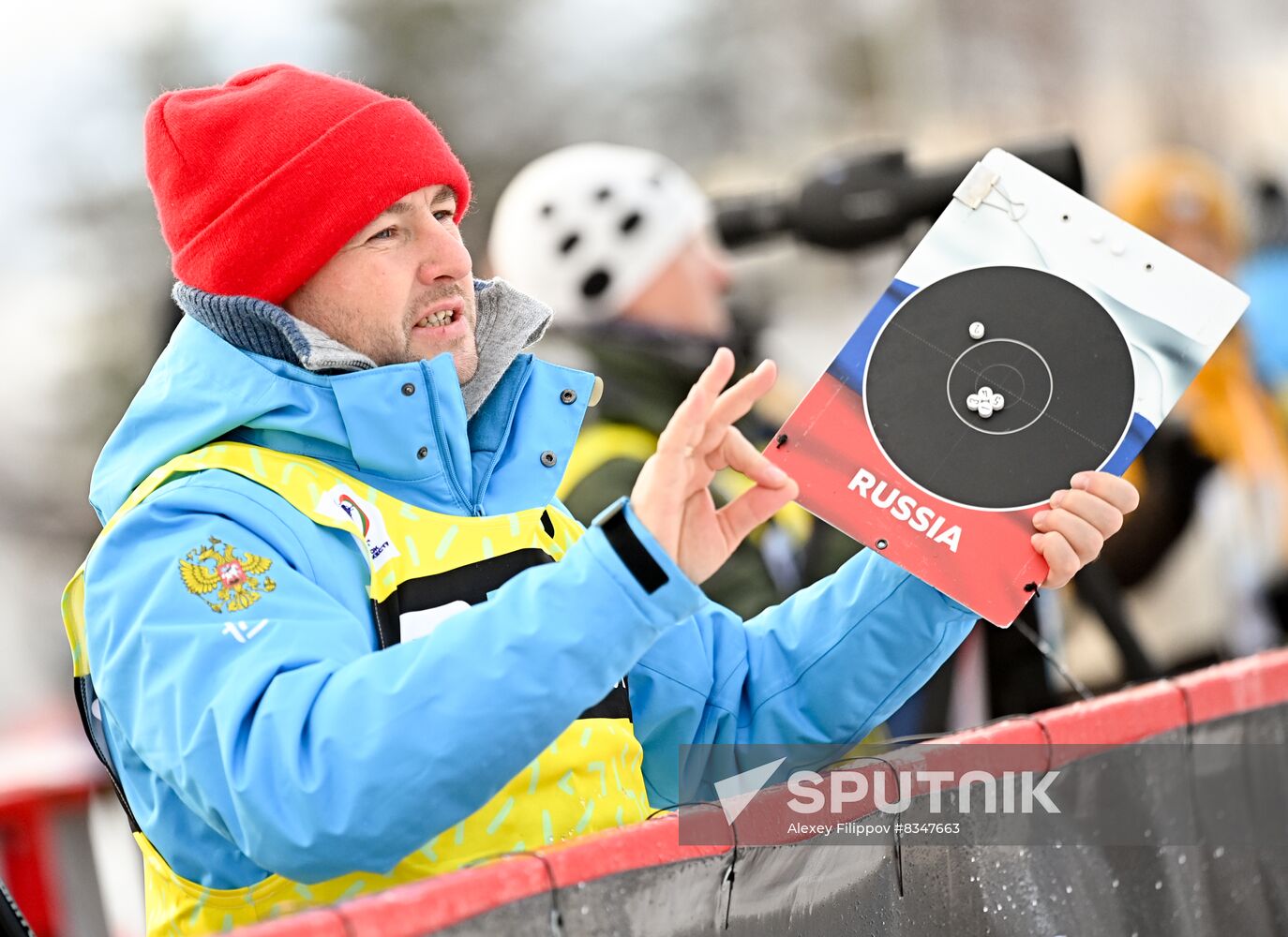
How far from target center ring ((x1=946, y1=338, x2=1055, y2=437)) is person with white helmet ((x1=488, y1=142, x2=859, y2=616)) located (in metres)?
1.43

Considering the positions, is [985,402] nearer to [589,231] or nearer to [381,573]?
[381,573]

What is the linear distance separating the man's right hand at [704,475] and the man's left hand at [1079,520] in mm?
396

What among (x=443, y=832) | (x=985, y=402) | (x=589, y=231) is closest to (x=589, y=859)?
(x=443, y=832)

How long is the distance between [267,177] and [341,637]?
0.64 metres

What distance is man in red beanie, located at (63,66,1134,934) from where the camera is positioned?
1772mm

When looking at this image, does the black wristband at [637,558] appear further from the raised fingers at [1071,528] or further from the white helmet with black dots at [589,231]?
the white helmet with black dots at [589,231]

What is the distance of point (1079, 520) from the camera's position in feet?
7.18

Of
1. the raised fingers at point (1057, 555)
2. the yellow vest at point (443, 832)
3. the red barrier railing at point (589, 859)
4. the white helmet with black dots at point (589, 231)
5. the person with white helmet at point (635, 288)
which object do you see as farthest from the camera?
the white helmet with black dots at point (589, 231)

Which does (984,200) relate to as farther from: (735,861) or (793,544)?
(793,544)

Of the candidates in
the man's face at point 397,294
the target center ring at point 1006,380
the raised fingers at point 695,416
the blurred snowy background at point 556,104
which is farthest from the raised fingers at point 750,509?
the blurred snowy background at point 556,104

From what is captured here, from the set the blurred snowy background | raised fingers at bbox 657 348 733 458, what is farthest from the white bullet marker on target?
the blurred snowy background

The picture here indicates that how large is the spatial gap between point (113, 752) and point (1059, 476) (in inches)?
47.5

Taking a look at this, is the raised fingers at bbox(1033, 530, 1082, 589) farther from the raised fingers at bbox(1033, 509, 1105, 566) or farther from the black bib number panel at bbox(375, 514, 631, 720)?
the black bib number panel at bbox(375, 514, 631, 720)

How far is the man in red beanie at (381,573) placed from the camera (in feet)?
5.82
